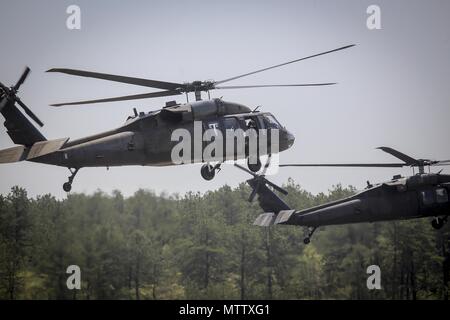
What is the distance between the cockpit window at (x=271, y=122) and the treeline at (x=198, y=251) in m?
14.8

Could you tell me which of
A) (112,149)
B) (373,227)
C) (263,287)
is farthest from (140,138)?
(263,287)

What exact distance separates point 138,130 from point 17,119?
199 inches

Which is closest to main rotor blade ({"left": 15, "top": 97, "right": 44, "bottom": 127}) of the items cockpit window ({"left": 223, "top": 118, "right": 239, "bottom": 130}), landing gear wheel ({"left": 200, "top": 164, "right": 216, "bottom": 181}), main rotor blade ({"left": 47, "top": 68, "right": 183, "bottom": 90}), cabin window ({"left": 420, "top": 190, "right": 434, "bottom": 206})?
main rotor blade ({"left": 47, "top": 68, "right": 183, "bottom": 90})

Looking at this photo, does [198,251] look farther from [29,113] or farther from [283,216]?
[29,113]

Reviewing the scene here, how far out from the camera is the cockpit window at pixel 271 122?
98.3 feet

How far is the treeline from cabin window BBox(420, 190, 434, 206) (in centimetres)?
1083

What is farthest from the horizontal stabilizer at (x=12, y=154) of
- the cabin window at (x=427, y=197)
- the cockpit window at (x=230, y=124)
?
the cabin window at (x=427, y=197)

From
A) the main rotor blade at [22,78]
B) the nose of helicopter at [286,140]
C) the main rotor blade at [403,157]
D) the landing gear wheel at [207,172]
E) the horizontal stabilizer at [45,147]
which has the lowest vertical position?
the landing gear wheel at [207,172]

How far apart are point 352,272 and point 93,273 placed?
72.4 ft

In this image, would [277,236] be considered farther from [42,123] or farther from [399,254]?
[42,123]

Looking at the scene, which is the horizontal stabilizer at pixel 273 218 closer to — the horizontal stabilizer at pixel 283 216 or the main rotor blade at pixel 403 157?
the horizontal stabilizer at pixel 283 216

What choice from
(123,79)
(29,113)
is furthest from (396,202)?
(29,113)

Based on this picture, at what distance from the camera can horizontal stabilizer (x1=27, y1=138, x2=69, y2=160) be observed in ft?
83.5

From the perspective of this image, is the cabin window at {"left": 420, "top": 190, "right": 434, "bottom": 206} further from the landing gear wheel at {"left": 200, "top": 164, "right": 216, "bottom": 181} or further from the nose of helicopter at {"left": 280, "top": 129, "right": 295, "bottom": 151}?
the landing gear wheel at {"left": 200, "top": 164, "right": 216, "bottom": 181}
